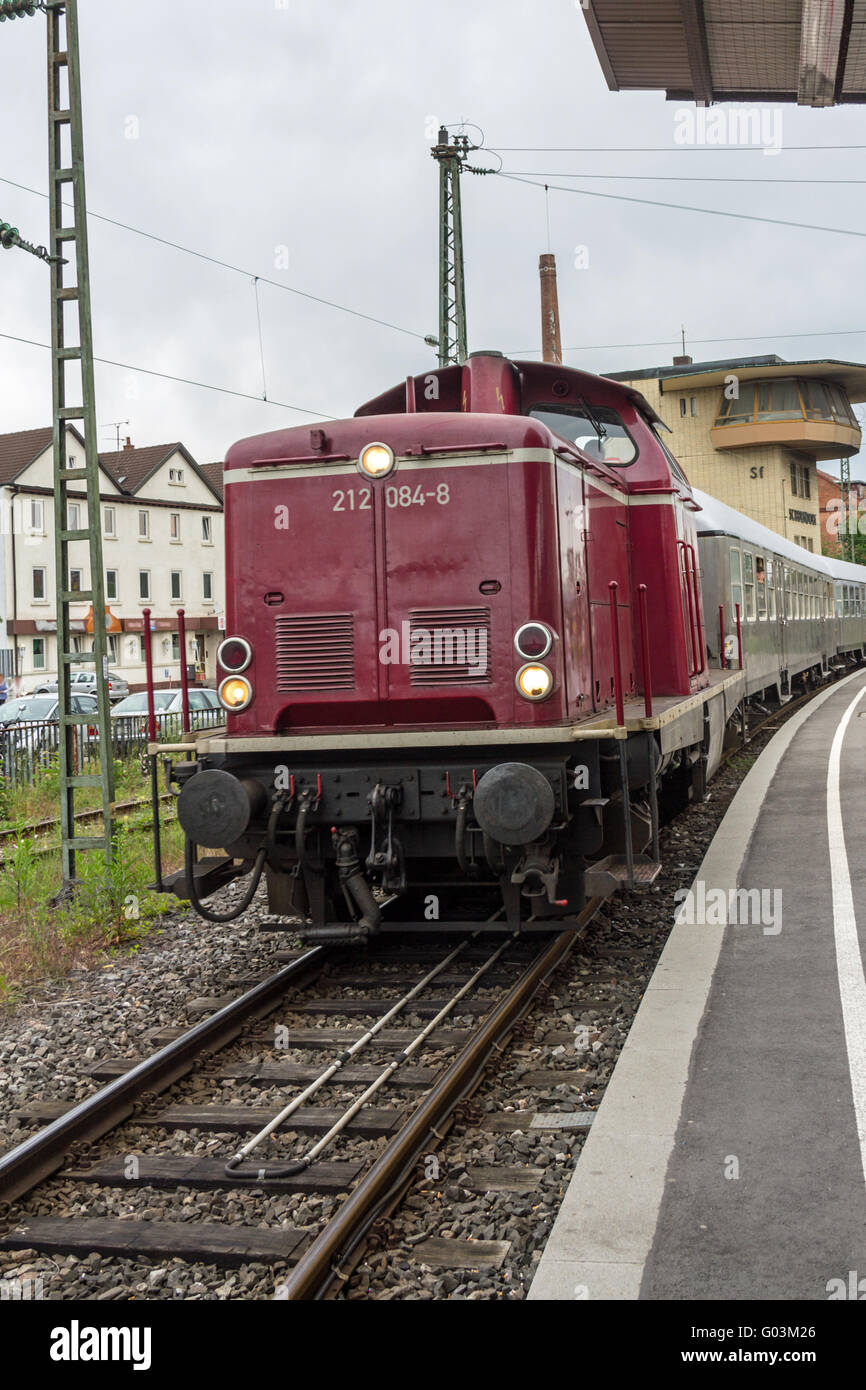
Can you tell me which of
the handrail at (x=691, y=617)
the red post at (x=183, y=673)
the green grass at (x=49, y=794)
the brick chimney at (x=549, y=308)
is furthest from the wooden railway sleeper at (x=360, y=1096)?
the brick chimney at (x=549, y=308)

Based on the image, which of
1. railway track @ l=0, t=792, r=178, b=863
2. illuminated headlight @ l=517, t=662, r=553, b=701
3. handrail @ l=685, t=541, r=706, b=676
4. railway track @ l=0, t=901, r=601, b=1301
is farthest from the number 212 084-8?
railway track @ l=0, t=792, r=178, b=863

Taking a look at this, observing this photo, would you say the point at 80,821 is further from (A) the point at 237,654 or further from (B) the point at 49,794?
(A) the point at 237,654

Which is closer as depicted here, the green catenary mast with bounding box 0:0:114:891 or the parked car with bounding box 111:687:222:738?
the green catenary mast with bounding box 0:0:114:891

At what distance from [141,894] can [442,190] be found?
1443 centimetres

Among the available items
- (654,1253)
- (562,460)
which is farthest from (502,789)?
(654,1253)

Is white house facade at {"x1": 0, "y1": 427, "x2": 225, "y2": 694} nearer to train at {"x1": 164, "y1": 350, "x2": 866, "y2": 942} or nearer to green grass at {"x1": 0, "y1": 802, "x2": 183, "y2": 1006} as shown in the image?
green grass at {"x1": 0, "y1": 802, "x2": 183, "y2": 1006}

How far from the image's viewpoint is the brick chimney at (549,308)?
3600cm

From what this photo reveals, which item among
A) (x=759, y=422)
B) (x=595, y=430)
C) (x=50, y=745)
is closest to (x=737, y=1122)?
(x=595, y=430)

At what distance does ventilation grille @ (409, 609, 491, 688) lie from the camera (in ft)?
21.9

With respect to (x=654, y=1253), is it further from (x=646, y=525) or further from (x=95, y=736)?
(x=95, y=736)

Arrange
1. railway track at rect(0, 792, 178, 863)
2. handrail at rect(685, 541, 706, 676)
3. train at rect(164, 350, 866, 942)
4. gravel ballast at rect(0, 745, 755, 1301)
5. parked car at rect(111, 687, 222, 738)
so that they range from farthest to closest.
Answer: parked car at rect(111, 687, 222, 738), railway track at rect(0, 792, 178, 863), handrail at rect(685, 541, 706, 676), train at rect(164, 350, 866, 942), gravel ballast at rect(0, 745, 755, 1301)

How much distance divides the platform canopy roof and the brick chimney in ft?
100

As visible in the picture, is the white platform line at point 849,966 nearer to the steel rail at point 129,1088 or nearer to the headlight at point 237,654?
the steel rail at point 129,1088
